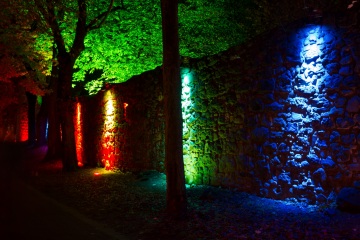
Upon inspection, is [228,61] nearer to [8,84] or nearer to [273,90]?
[273,90]

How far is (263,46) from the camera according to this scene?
313 inches

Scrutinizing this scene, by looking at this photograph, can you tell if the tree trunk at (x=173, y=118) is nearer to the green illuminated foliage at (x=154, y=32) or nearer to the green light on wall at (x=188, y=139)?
the green light on wall at (x=188, y=139)

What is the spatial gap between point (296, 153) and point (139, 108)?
6.90 metres

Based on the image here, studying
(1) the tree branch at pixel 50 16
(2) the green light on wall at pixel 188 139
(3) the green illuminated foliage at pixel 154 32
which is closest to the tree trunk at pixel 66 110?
(1) the tree branch at pixel 50 16

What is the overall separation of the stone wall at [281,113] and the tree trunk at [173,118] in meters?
2.32

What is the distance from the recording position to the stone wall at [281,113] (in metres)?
6.42

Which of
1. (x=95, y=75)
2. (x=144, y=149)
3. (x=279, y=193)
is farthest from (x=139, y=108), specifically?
(x=95, y=75)

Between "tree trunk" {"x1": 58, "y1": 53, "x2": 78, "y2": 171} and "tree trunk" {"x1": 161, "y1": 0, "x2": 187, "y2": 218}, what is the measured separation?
334 inches

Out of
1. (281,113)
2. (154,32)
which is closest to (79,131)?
(154,32)

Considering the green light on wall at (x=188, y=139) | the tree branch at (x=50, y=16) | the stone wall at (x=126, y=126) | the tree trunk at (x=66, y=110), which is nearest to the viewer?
the green light on wall at (x=188, y=139)

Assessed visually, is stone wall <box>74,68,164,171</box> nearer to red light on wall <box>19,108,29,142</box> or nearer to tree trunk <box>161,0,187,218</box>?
tree trunk <box>161,0,187,218</box>

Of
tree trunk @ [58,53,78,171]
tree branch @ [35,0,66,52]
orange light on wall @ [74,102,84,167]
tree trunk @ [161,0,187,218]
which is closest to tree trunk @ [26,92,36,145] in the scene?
orange light on wall @ [74,102,84,167]

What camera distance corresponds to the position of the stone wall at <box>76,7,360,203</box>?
6422 millimetres

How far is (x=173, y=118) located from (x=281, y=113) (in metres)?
2.55
